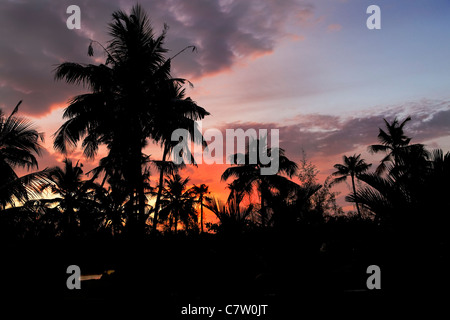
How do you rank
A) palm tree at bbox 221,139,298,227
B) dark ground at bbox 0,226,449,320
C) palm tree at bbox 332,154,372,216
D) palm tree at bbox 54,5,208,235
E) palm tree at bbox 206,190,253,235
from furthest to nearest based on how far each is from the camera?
palm tree at bbox 332,154,372,216 < palm tree at bbox 221,139,298,227 < palm tree at bbox 54,5,208,235 < palm tree at bbox 206,190,253,235 < dark ground at bbox 0,226,449,320

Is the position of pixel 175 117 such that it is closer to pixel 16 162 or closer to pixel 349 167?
pixel 16 162

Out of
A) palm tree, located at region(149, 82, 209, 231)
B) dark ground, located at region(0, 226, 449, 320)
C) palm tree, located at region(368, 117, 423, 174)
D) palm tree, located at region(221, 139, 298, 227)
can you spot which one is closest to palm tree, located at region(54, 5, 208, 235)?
palm tree, located at region(149, 82, 209, 231)

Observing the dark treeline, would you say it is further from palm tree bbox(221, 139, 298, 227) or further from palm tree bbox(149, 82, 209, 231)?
palm tree bbox(221, 139, 298, 227)

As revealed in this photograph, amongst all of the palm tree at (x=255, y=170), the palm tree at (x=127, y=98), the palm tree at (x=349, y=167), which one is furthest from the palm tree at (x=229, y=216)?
the palm tree at (x=349, y=167)

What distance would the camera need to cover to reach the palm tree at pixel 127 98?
9031 mm

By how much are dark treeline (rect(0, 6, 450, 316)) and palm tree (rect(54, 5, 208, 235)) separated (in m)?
0.04

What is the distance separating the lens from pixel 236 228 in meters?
5.70

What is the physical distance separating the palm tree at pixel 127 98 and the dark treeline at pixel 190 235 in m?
0.04

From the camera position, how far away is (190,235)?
11172 millimetres

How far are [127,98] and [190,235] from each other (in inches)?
229

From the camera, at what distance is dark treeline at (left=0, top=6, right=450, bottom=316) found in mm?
4551

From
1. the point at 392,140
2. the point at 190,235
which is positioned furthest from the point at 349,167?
the point at 190,235
